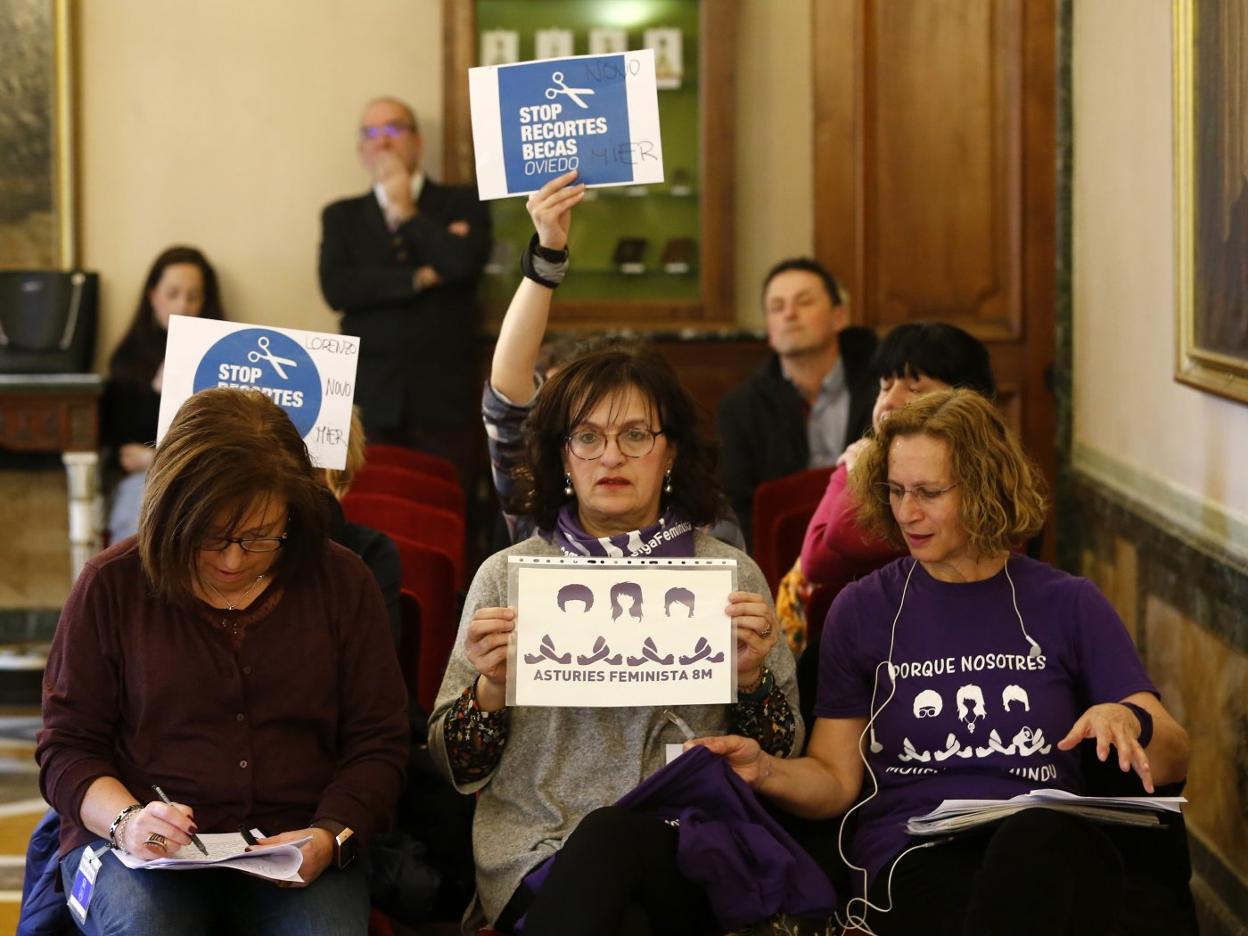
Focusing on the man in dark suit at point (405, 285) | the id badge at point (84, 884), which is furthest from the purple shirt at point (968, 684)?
the man in dark suit at point (405, 285)

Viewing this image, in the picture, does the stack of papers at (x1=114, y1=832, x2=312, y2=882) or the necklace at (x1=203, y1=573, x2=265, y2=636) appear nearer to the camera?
the stack of papers at (x1=114, y1=832, x2=312, y2=882)

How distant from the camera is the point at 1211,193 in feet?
11.0

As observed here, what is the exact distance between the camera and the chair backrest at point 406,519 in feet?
12.7

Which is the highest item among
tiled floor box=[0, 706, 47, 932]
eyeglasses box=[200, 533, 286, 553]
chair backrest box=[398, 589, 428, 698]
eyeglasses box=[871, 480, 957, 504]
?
eyeglasses box=[871, 480, 957, 504]

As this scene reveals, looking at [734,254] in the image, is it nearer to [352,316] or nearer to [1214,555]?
[352,316]

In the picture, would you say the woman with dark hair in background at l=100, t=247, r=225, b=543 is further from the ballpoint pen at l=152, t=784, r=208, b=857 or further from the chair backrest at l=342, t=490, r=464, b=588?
the ballpoint pen at l=152, t=784, r=208, b=857

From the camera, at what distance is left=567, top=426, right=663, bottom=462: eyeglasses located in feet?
8.29

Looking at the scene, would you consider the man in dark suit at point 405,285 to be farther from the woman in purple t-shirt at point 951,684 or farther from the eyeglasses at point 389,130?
the woman in purple t-shirt at point 951,684

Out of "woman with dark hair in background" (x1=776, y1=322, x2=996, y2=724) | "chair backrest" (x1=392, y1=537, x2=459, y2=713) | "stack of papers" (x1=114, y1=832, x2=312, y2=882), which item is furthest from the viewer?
"chair backrest" (x1=392, y1=537, x2=459, y2=713)

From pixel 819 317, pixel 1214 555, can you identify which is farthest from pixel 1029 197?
pixel 1214 555

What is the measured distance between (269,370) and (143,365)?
3.56 m

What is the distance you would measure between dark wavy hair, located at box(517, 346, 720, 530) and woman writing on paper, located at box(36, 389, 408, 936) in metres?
0.41

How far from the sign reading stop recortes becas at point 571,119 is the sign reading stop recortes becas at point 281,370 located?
426 mm

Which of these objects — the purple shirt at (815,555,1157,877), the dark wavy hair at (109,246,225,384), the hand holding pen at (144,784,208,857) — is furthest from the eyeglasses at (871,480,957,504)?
the dark wavy hair at (109,246,225,384)
